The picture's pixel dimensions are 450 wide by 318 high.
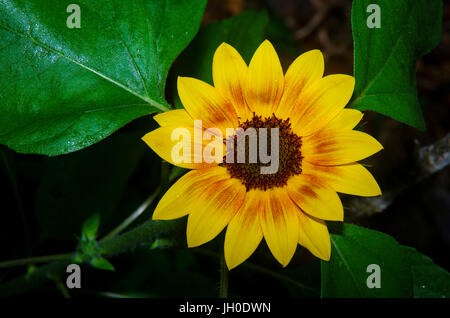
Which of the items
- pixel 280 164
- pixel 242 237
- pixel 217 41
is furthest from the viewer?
pixel 217 41

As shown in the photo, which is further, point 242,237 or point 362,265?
point 362,265

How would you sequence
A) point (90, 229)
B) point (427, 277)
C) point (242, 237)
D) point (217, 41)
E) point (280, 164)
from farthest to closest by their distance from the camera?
point (217, 41)
point (90, 229)
point (427, 277)
point (280, 164)
point (242, 237)

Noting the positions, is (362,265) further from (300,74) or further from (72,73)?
(72,73)

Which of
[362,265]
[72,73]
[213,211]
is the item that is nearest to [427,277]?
[362,265]

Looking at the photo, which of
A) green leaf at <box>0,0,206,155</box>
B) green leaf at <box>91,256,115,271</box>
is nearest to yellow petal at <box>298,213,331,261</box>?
green leaf at <box>0,0,206,155</box>

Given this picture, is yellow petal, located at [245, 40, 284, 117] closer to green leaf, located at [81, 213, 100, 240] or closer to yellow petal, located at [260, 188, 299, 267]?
yellow petal, located at [260, 188, 299, 267]

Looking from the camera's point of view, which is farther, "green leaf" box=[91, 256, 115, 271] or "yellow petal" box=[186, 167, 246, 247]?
"green leaf" box=[91, 256, 115, 271]

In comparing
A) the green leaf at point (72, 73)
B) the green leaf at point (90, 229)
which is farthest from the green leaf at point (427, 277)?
the green leaf at point (90, 229)

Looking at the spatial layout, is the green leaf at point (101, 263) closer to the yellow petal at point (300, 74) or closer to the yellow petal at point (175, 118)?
the yellow petal at point (175, 118)

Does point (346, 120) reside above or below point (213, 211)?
above
